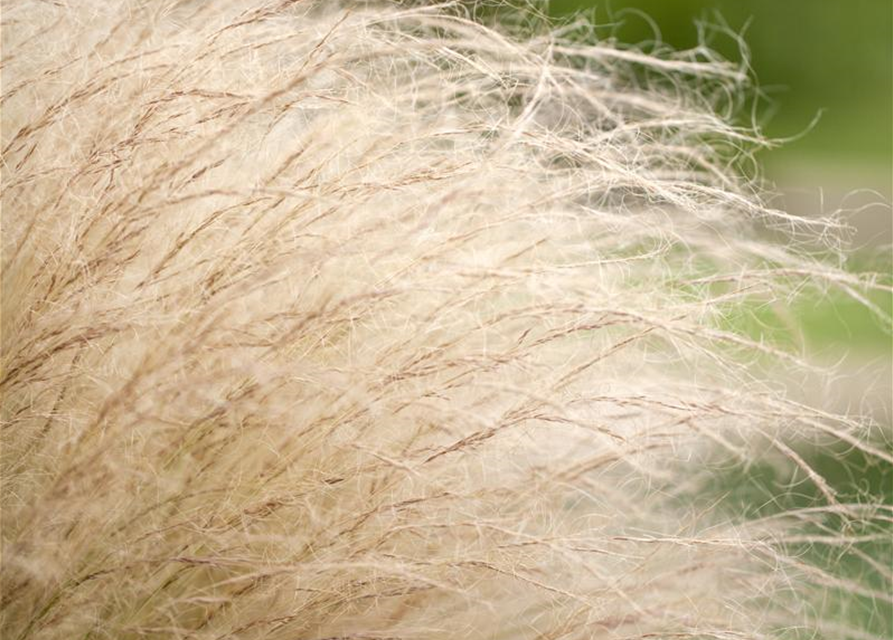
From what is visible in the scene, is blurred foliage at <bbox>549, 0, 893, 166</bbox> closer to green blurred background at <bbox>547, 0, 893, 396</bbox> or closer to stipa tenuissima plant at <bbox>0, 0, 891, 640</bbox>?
green blurred background at <bbox>547, 0, 893, 396</bbox>

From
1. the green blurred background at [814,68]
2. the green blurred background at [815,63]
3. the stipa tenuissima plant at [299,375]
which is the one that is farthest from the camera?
the green blurred background at [815,63]

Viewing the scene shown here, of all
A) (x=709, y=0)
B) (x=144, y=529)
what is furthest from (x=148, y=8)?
(x=709, y=0)

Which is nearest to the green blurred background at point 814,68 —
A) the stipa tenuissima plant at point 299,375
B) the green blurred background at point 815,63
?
the green blurred background at point 815,63

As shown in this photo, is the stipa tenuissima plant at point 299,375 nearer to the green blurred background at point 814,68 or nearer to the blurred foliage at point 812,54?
the green blurred background at point 814,68

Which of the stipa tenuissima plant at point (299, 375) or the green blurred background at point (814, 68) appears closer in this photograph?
the stipa tenuissima plant at point (299, 375)

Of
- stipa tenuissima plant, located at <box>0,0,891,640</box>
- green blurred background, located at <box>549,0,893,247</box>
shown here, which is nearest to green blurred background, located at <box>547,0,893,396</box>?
green blurred background, located at <box>549,0,893,247</box>

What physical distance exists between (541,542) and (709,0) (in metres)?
5.67

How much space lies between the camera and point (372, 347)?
120 cm

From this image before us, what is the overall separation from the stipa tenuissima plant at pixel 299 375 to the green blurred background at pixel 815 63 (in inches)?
199

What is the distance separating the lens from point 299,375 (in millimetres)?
1062

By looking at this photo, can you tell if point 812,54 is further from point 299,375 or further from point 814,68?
point 299,375

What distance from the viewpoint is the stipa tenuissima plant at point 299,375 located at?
3.50 feet

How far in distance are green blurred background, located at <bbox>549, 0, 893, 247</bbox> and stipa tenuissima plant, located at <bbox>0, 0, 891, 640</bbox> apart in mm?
5056

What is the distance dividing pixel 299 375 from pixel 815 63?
6171 millimetres
